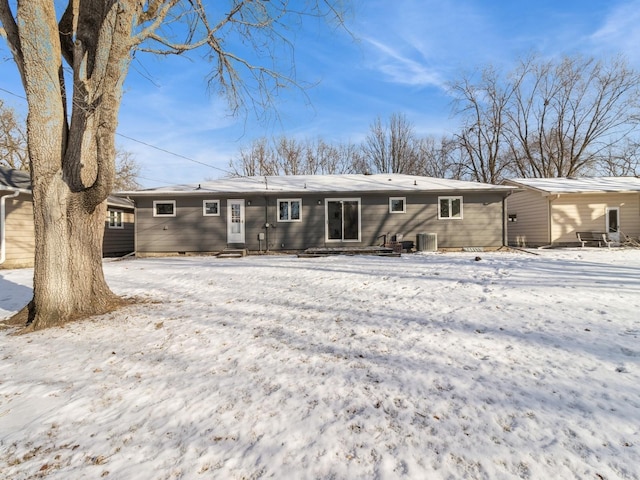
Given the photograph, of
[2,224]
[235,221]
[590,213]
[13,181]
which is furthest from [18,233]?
[590,213]

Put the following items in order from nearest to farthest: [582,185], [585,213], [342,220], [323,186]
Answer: [342,220]
[323,186]
[585,213]
[582,185]

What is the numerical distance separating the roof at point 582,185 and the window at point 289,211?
39.0 ft

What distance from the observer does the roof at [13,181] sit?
10.4 meters

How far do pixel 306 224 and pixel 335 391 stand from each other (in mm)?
11509

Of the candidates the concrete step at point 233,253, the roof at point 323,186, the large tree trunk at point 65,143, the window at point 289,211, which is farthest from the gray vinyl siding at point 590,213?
the large tree trunk at point 65,143

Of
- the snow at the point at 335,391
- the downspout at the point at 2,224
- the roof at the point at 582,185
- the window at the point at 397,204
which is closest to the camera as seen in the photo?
the snow at the point at 335,391

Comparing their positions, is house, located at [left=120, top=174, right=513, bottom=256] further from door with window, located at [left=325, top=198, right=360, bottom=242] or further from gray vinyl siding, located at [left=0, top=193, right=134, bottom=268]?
gray vinyl siding, located at [left=0, top=193, right=134, bottom=268]

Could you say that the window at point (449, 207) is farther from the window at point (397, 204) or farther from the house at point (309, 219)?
the window at point (397, 204)

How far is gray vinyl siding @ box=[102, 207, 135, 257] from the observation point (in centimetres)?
1619

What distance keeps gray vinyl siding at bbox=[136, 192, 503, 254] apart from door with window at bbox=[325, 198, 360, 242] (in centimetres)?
22

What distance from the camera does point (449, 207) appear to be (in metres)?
13.9

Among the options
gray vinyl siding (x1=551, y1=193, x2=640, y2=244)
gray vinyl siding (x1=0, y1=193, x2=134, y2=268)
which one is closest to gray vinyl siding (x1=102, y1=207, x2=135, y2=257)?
gray vinyl siding (x1=0, y1=193, x2=134, y2=268)

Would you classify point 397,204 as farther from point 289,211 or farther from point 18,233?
point 18,233

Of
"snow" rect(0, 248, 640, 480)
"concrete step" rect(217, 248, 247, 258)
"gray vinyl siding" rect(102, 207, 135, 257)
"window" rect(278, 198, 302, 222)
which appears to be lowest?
"snow" rect(0, 248, 640, 480)
